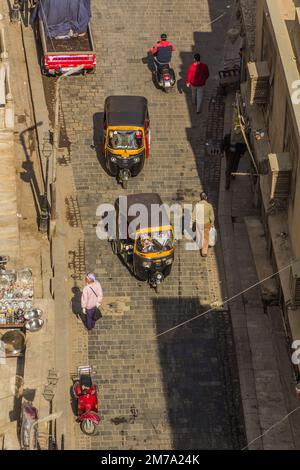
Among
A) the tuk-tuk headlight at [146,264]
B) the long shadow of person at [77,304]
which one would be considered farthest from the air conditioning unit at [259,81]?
the long shadow of person at [77,304]

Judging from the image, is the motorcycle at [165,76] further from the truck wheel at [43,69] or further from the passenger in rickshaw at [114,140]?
the passenger in rickshaw at [114,140]

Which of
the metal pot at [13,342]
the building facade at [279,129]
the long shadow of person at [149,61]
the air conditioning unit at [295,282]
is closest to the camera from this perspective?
the air conditioning unit at [295,282]

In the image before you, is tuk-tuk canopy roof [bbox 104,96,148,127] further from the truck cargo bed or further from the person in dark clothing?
the truck cargo bed

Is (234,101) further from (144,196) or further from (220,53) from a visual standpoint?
(144,196)

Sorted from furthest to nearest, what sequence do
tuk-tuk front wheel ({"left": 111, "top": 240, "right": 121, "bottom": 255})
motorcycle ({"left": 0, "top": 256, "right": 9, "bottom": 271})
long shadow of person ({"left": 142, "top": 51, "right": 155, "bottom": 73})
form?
long shadow of person ({"left": 142, "top": 51, "right": 155, "bottom": 73})
tuk-tuk front wheel ({"left": 111, "top": 240, "right": 121, "bottom": 255})
motorcycle ({"left": 0, "top": 256, "right": 9, "bottom": 271})

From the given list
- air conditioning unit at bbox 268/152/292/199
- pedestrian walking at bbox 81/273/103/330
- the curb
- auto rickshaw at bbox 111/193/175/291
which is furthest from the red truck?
pedestrian walking at bbox 81/273/103/330

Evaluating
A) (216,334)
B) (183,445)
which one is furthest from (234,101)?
(183,445)

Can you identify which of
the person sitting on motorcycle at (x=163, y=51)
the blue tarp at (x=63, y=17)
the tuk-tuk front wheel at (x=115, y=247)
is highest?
the blue tarp at (x=63, y=17)
